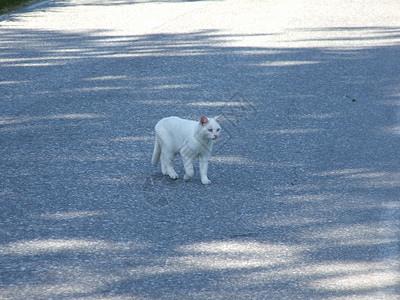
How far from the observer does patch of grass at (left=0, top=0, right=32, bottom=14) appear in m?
12.2

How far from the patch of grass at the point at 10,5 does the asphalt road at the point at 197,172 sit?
178cm

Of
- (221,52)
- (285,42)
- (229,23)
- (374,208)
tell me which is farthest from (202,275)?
(229,23)

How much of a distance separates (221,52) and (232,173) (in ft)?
14.9

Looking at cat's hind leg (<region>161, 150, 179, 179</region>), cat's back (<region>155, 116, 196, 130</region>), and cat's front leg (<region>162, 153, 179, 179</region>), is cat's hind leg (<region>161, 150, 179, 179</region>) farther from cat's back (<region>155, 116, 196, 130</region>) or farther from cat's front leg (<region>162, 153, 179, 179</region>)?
cat's back (<region>155, 116, 196, 130</region>)

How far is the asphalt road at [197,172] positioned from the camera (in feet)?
11.7

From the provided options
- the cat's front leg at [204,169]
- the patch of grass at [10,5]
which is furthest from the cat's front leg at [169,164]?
the patch of grass at [10,5]

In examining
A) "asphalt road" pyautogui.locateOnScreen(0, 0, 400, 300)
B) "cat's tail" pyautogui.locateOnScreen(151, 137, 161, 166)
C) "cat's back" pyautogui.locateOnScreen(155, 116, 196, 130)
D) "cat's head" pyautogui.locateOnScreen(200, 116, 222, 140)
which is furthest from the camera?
"cat's tail" pyautogui.locateOnScreen(151, 137, 161, 166)

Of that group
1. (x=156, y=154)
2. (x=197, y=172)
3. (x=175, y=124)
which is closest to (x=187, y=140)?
(x=175, y=124)

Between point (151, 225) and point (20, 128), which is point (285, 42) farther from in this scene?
point (151, 225)

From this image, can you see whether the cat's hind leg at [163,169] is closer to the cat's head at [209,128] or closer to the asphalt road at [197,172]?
the asphalt road at [197,172]

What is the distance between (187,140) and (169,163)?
0.83ft

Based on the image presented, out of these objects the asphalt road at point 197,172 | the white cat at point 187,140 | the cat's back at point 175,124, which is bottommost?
the asphalt road at point 197,172

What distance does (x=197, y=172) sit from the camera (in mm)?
5234

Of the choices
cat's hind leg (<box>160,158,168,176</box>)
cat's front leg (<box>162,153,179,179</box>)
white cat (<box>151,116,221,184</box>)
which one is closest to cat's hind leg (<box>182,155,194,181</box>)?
white cat (<box>151,116,221,184</box>)
